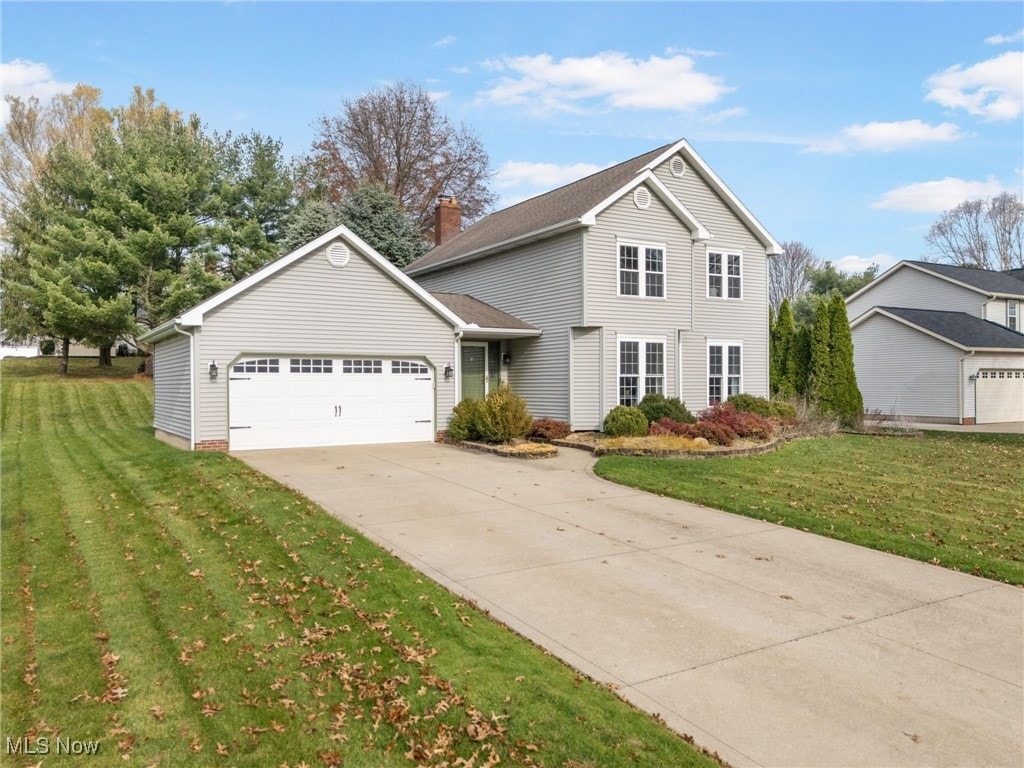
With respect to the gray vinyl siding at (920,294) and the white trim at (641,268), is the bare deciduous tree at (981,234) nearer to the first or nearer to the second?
the gray vinyl siding at (920,294)

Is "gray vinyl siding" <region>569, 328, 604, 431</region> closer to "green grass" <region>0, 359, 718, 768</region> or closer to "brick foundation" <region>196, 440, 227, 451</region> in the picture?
"brick foundation" <region>196, 440, 227, 451</region>

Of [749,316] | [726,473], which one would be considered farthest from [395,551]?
[749,316]

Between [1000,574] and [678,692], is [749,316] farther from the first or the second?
[678,692]

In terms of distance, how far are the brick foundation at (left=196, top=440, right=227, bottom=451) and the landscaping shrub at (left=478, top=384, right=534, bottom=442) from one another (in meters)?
5.64

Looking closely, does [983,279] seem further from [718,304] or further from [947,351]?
[718,304]

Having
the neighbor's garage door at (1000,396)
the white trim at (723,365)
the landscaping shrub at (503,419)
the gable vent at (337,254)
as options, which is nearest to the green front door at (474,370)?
the landscaping shrub at (503,419)

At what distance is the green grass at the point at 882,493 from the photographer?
25.9 feet

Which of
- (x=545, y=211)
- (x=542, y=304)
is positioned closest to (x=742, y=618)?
(x=542, y=304)

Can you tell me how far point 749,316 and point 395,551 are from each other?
17.1 m

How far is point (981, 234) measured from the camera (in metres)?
54.5

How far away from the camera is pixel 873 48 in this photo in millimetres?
13656

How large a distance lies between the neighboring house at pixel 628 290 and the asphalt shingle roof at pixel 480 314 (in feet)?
1.22

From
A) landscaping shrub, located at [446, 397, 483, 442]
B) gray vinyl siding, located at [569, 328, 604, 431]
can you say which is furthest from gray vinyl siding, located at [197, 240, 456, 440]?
gray vinyl siding, located at [569, 328, 604, 431]

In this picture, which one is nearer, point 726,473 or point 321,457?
point 726,473
